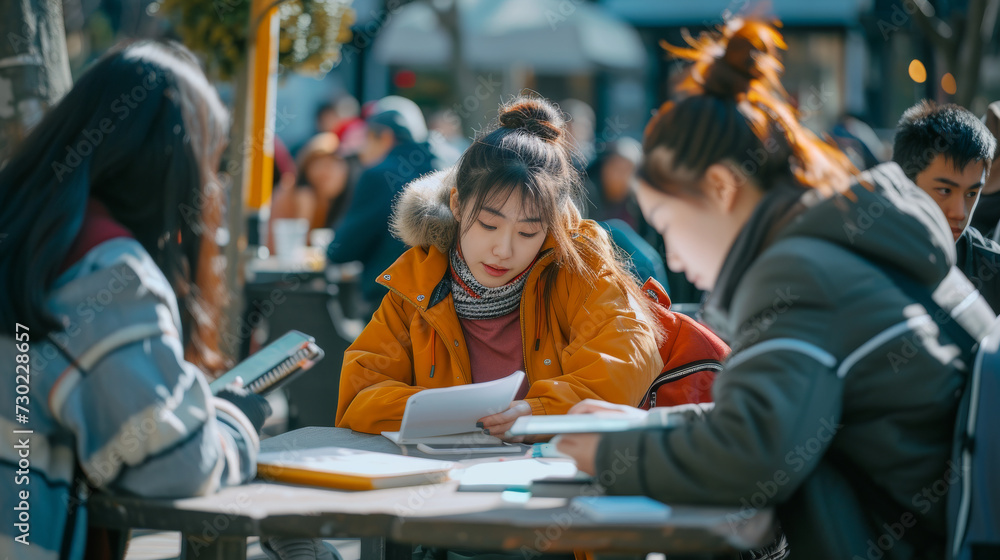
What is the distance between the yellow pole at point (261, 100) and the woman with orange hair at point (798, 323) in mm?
3316

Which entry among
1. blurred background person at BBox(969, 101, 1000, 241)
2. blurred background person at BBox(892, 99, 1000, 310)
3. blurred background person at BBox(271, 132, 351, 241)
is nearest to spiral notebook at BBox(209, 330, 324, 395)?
blurred background person at BBox(892, 99, 1000, 310)

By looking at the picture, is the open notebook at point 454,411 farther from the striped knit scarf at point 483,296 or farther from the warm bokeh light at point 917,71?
the warm bokeh light at point 917,71

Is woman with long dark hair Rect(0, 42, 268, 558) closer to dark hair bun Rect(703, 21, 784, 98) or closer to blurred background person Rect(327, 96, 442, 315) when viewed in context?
dark hair bun Rect(703, 21, 784, 98)

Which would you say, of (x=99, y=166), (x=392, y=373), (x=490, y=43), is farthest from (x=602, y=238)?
(x=490, y=43)

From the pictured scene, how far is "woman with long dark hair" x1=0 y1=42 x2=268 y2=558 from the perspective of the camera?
5.32ft

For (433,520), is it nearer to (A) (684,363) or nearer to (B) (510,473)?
(B) (510,473)

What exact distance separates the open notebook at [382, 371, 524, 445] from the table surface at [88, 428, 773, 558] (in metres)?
0.34

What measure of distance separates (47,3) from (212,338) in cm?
182

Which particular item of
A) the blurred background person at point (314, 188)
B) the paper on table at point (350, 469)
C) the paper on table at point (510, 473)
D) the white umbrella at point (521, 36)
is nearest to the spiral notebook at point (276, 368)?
the paper on table at point (350, 469)

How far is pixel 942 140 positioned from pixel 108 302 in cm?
241

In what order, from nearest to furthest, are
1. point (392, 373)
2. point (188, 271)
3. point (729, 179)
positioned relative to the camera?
1. point (729, 179)
2. point (188, 271)
3. point (392, 373)

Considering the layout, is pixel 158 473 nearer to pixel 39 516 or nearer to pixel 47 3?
pixel 39 516

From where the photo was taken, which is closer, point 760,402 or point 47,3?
point 760,402

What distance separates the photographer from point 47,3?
10.6 feet
